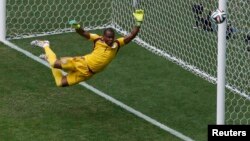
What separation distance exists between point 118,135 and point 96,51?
3.49ft

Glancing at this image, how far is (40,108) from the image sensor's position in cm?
974

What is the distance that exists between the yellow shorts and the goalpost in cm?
164

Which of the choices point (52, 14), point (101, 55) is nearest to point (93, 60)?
point (101, 55)

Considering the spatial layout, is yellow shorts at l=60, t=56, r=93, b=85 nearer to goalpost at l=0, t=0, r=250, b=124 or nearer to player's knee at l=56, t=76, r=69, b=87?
player's knee at l=56, t=76, r=69, b=87

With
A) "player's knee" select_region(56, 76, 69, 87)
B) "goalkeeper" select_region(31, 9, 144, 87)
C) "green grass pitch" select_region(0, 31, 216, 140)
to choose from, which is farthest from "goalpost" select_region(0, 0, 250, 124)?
"player's knee" select_region(56, 76, 69, 87)

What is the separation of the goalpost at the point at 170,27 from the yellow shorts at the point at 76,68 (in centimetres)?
164

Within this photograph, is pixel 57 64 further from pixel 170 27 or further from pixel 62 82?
pixel 170 27

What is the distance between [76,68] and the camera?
954cm

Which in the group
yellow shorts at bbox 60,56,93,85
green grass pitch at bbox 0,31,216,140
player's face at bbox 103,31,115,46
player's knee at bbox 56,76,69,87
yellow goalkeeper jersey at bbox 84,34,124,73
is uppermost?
player's face at bbox 103,31,115,46

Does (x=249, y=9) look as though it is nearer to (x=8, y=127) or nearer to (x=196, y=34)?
(x=196, y=34)

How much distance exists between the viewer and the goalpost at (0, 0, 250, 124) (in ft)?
32.6

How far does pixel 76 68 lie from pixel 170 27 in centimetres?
296

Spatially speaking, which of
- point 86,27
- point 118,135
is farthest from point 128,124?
point 86,27

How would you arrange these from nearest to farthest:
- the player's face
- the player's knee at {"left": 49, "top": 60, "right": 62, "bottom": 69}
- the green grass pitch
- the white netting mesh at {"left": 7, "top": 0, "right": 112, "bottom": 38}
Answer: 1. the green grass pitch
2. the player's face
3. the player's knee at {"left": 49, "top": 60, "right": 62, "bottom": 69}
4. the white netting mesh at {"left": 7, "top": 0, "right": 112, "bottom": 38}
